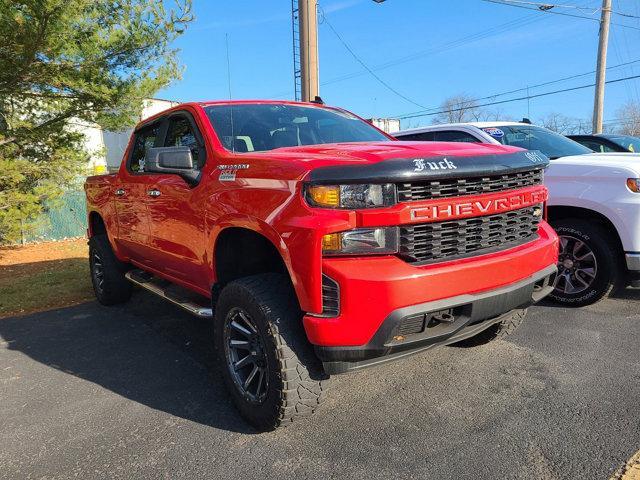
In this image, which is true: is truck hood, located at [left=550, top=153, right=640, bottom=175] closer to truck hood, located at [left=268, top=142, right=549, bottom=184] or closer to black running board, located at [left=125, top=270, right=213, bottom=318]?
truck hood, located at [left=268, top=142, right=549, bottom=184]

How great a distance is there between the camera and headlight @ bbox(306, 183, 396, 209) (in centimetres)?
244

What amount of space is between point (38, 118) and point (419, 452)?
871 cm

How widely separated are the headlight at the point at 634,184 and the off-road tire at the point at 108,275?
5.08 m

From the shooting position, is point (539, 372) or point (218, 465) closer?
point (218, 465)

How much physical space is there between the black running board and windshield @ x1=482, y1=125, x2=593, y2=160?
4.07m

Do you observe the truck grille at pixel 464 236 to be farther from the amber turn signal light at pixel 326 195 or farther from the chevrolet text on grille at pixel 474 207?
the amber turn signal light at pixel 326 195

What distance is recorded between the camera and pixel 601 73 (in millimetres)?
18875

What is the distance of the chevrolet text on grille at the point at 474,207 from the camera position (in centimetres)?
250

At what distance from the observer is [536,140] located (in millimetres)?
5906

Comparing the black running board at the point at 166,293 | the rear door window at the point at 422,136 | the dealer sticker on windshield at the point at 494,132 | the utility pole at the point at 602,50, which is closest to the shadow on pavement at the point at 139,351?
the black running board at the point at 166,293

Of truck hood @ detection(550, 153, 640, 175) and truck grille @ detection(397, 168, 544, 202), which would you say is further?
truck hood @ detection(550, 153, 640, 175)

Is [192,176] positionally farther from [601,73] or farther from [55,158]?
[601,73]

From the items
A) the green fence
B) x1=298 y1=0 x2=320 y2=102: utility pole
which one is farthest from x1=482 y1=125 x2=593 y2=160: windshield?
the green fence

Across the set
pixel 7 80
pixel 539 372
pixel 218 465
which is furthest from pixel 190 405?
pixel 7 80
